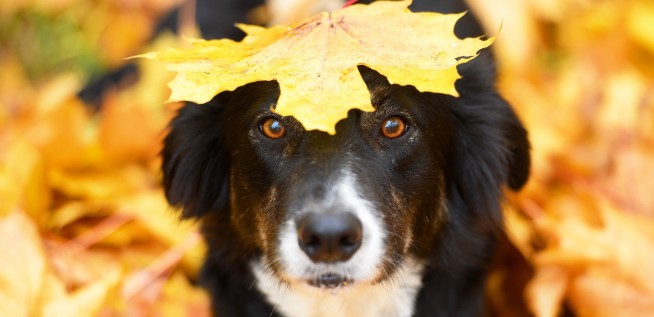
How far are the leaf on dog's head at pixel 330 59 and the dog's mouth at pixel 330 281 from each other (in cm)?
46

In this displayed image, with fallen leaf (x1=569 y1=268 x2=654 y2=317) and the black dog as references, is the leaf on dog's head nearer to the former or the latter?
the black dog

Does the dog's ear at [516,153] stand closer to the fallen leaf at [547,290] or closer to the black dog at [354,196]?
the black dog at [354,196]

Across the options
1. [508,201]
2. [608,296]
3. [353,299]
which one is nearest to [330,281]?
[353,299]

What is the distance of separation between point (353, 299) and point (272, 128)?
0.61 meters

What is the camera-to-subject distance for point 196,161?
7.91 ft

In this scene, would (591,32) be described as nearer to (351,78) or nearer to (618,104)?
(618,104)

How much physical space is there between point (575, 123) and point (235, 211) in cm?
174

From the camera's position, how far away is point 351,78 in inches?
69.4

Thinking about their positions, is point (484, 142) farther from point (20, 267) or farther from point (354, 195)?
point (20, 267)

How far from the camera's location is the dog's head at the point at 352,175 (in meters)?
1.94

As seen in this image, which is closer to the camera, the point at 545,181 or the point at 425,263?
the point at 425,263

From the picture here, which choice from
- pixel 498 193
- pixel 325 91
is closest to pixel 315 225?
pixel 325 91

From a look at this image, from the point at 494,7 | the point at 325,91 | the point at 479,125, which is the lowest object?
the point at 494,7

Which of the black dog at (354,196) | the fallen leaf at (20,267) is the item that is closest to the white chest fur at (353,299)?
the black dog at (354,196)
